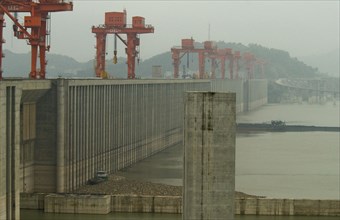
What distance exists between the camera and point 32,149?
49688mm

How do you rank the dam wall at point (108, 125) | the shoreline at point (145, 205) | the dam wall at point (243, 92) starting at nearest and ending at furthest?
the shoreline at point (145, 205)
the dam wall at point (108, 125)
the dam wall at point (243, 92)

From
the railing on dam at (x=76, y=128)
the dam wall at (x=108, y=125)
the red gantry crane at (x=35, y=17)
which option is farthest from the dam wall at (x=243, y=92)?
the red gantry crane at (x=35, y=17)

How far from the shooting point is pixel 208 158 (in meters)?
30.8

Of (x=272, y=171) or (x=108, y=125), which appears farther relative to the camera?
(x=272, y=171)

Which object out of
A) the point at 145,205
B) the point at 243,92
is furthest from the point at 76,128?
the point at 243,92

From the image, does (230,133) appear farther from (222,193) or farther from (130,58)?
(130,58)

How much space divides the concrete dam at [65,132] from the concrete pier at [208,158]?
12751mm

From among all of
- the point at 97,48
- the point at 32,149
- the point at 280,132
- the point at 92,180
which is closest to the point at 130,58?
the point at 97,48

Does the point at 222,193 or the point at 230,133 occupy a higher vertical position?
the point at 230,133

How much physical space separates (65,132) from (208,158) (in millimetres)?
21468

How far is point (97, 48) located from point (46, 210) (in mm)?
36670

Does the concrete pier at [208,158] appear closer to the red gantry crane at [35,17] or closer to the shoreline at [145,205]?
the shoreline at [145,205]

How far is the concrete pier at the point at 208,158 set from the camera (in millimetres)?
30766

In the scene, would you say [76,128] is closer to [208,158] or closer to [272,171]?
[208,158]
